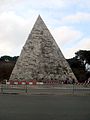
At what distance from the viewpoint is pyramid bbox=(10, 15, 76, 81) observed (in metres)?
64.0

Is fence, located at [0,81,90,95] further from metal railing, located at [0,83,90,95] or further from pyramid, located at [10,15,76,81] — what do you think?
pyramid, located at [10,15,76,81]

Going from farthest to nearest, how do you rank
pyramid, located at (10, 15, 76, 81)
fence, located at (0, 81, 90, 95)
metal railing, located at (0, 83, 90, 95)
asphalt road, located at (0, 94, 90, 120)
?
pyramid, located at (10, 15, 76, 81) < fence, located at (0, 81, 90, 95) < metal railing, located at (0, 83, 90, 95) < asphalt road, located at (0, 94, 90, 120)

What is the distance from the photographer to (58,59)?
66.9 m

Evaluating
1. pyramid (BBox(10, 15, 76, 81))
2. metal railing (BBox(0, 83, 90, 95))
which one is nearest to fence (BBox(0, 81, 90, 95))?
metal railing (BBox(0, 83, 90, 95))

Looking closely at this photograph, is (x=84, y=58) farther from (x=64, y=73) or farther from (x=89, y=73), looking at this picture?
(x=64, y=73)

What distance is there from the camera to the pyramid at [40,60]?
64.0 m

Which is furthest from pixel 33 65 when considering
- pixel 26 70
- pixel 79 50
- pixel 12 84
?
pixel 79 50

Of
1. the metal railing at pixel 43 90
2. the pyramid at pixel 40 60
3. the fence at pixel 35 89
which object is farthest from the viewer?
the pyramid at pixel 40 60

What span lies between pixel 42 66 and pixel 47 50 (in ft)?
10.0

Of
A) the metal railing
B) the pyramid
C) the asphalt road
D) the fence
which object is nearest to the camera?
the asphalt road

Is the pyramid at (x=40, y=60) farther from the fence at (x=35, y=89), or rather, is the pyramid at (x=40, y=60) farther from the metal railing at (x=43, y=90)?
the metal railing at (x=43, y=90)

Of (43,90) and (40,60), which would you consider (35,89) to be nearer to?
(43,90)

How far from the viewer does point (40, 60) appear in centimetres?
6494

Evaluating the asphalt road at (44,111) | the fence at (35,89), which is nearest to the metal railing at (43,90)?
the fence at (35,89)
